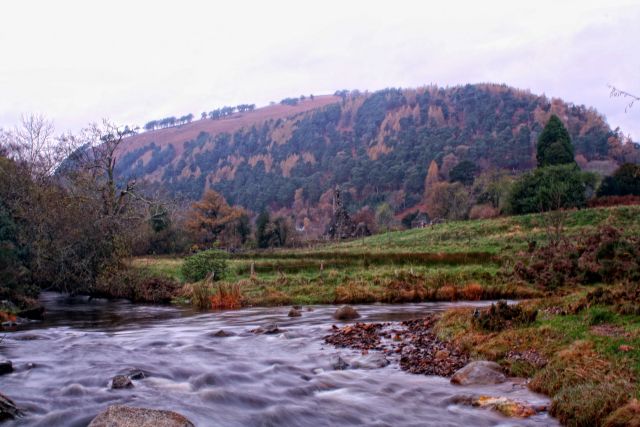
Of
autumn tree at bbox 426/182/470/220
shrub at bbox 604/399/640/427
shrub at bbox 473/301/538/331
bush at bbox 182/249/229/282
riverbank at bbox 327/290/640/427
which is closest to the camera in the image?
shrub at bbox 604/399/640/427

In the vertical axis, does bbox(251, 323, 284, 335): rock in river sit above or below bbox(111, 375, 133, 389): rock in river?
below

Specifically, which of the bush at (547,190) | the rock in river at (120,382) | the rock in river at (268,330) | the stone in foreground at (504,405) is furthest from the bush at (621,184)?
the rock in river at (120,382)

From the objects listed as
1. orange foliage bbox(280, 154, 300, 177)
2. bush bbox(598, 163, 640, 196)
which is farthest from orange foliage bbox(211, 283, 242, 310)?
orange foliage bbox(280, 154, 300, 177)

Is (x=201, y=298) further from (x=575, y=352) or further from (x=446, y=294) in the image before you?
(x=575, y=352)

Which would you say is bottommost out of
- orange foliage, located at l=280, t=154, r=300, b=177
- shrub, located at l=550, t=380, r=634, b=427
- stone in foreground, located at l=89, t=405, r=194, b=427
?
shrub, located at l=550, t=380, r=634, b=427

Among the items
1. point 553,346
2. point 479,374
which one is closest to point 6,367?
point 479,374

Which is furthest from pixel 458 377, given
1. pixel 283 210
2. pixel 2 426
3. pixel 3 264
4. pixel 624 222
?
pixel 283 210

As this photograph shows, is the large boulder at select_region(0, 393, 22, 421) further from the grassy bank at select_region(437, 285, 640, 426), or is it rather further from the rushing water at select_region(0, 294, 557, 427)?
the grassy bank at select_region(437, 285, 640, 426)

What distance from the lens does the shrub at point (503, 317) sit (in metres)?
14.1

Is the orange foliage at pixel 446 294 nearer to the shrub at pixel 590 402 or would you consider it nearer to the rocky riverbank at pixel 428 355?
the rocky riverbank at pixel 428 355

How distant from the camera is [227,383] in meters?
12.5

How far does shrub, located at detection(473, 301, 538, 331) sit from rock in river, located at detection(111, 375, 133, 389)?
8.42 meters

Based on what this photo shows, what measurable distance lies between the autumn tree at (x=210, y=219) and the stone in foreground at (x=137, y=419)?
73.2 meters

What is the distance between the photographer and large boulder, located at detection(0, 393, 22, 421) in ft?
31.9
